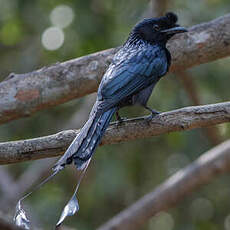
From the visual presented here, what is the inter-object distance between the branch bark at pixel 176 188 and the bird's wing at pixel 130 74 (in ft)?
6.52

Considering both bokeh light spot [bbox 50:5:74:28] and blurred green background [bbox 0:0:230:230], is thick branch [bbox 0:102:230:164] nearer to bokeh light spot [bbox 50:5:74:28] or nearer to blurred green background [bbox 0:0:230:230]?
blurred green background [bbox 0:0:230:230]

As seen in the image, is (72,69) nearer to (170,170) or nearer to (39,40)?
(39,40)

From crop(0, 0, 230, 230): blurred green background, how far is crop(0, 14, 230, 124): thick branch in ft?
3.92

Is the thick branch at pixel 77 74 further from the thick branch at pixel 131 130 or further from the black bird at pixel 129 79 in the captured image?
the thick branch at pixel 131 130

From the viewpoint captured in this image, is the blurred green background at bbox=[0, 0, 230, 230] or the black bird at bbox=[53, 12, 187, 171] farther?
the blurred green background at bbox=[0, 0, 230, 230]

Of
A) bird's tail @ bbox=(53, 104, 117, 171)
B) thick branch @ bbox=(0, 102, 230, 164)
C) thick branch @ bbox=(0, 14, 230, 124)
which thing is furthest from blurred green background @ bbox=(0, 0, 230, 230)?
bird's tail @ bbox=(53, 104, 117, 171)

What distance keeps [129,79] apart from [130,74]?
0.08 metres

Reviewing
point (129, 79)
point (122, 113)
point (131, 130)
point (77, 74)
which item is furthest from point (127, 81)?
point (122, 113)

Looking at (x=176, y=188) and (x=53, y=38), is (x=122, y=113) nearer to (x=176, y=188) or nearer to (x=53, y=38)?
(x=176, y=188)

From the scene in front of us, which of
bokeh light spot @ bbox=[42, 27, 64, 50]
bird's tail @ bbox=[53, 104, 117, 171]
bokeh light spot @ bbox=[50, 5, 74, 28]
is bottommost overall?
bokeh light spot @ bbox=[42, 27, 64, 50]

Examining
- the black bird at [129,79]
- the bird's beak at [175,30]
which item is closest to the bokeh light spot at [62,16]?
the black bird at [129,79]

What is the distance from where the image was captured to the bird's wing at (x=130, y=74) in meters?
4.21

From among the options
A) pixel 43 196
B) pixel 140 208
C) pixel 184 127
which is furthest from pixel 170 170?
pixel 184 127

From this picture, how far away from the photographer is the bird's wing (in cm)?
421
